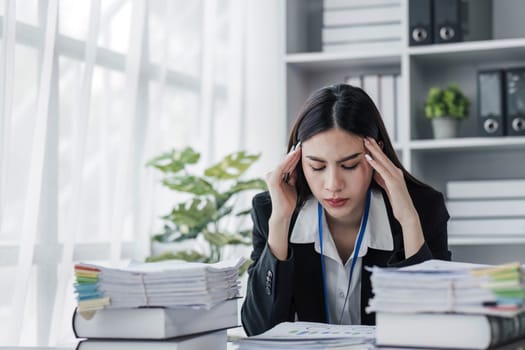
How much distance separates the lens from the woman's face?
1.93 meters

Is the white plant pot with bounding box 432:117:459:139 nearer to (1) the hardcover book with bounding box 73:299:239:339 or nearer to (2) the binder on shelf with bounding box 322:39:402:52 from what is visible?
(2) the binder on shelf with bounding box 322:39:402:52

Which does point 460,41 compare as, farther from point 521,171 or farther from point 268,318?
point 268,318

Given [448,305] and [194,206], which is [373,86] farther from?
[448,305]

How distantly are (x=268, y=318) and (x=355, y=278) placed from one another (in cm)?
24

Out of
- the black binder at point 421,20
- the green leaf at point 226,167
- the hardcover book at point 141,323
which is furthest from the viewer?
the black binder at point 421,20

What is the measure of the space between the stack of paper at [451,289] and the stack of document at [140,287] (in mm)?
284

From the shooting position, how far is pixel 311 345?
1337 millimetres

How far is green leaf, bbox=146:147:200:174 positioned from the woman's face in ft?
3.34

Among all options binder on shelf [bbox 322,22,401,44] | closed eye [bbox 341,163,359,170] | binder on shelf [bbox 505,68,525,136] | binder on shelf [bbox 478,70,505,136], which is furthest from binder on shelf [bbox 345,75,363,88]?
closed eye [bbox 341,163,359,170]

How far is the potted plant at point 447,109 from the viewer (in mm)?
3447

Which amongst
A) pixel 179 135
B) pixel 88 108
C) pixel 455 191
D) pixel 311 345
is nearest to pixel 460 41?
pixel 455 191

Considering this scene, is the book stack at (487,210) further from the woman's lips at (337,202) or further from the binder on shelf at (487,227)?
the woman's lips at (337,202)

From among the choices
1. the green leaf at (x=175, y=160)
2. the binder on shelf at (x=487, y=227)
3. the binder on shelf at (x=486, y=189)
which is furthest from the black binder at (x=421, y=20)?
the green leaf at (x=175, y=160)

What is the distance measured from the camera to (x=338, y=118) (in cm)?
198
